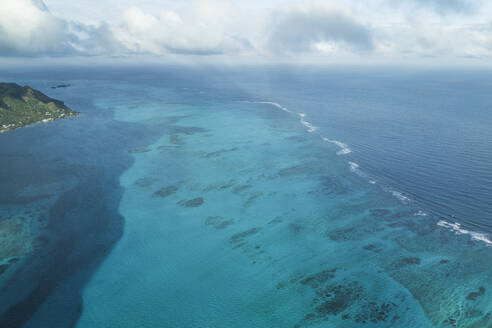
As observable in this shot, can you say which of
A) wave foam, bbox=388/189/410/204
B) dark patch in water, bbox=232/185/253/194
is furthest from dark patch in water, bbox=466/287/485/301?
dark patch in water, bbox=232/185/253/194

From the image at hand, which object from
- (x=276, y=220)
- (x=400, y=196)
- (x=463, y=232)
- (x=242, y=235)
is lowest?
(x=242, y=235)

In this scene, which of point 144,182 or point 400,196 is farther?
point 144,182

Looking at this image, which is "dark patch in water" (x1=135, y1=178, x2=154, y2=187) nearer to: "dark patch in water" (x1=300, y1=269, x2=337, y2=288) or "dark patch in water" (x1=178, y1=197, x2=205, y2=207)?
"dark patch in water" (x1=178, y1=197, x2=205, y2=207)

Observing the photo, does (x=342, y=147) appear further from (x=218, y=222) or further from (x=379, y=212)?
(x=218, y=222)

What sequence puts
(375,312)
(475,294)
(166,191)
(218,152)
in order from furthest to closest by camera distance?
(218,152) → (166,191) → (475,294) → (375,312)

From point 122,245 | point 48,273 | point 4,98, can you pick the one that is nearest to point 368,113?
point 122,245

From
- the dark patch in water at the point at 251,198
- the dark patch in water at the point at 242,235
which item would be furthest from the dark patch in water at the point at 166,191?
the dark patch in water at the point at 242,235

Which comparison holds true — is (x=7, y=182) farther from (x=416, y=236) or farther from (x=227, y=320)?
(x=416, y=236)

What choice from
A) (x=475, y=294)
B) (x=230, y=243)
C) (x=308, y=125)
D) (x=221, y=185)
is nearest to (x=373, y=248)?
(x=475, y=294)

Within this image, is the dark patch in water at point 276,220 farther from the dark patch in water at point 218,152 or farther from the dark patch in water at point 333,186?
the dark patch in water at point 218,152
